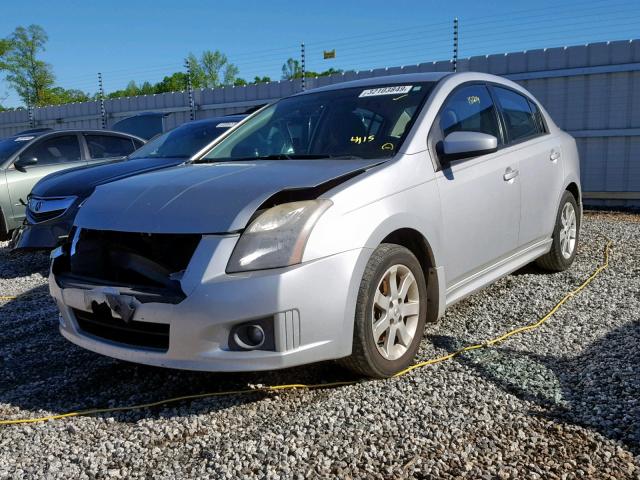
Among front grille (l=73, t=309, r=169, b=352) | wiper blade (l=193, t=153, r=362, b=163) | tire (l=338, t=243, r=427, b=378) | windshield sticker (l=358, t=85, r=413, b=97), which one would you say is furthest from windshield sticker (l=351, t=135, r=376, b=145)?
front grille (l=73, t=309, r=169, b=352)

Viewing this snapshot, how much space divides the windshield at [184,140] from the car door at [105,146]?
186cm

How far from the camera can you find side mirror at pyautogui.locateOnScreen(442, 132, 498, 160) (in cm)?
349

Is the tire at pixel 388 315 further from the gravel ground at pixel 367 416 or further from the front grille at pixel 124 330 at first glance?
the front grille at pixel 124 330

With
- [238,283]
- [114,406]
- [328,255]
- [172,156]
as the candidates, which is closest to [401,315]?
[328,255]

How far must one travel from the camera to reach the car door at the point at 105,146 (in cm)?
886

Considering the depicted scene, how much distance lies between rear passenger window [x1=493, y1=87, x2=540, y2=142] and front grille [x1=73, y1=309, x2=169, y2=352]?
2900mm

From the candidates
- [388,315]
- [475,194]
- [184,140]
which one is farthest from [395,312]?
[184,140]

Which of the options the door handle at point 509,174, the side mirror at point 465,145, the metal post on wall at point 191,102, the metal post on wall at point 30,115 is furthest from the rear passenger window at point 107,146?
the metal post on wall at point 30,115

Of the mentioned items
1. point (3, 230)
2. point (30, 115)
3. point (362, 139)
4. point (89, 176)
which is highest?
point (30, 115)

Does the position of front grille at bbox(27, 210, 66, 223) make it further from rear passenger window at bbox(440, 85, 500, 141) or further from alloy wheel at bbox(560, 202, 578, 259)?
alloy wheel at bbox(560, 202, 578, 259)

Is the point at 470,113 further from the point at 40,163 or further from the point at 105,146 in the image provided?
the point at 40,163

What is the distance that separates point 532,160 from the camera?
4547 mm

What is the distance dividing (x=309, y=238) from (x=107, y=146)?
7120 millimetres

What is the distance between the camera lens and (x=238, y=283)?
8.71ft
